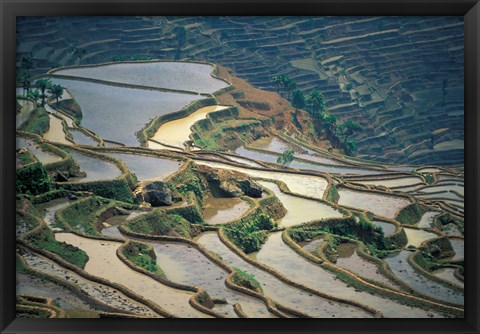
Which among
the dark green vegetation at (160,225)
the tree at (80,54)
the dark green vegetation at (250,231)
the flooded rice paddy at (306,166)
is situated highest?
the tree at (80,54)

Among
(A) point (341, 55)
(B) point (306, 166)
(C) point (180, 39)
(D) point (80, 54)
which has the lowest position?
(B) point (306, 166)

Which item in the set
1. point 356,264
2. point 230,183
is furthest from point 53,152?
point 356,264

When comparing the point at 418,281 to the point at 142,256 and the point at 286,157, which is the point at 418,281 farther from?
the point at 286,157

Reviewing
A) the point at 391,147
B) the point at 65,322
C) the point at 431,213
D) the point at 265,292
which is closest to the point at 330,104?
the point at 391,147

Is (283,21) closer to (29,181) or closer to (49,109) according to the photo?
(49,109)

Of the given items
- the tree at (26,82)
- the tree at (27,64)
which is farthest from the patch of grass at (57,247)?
the tree at (27,64)

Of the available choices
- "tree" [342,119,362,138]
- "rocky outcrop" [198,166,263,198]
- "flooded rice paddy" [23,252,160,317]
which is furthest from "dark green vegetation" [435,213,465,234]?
"tree" [342,119,362,138]
